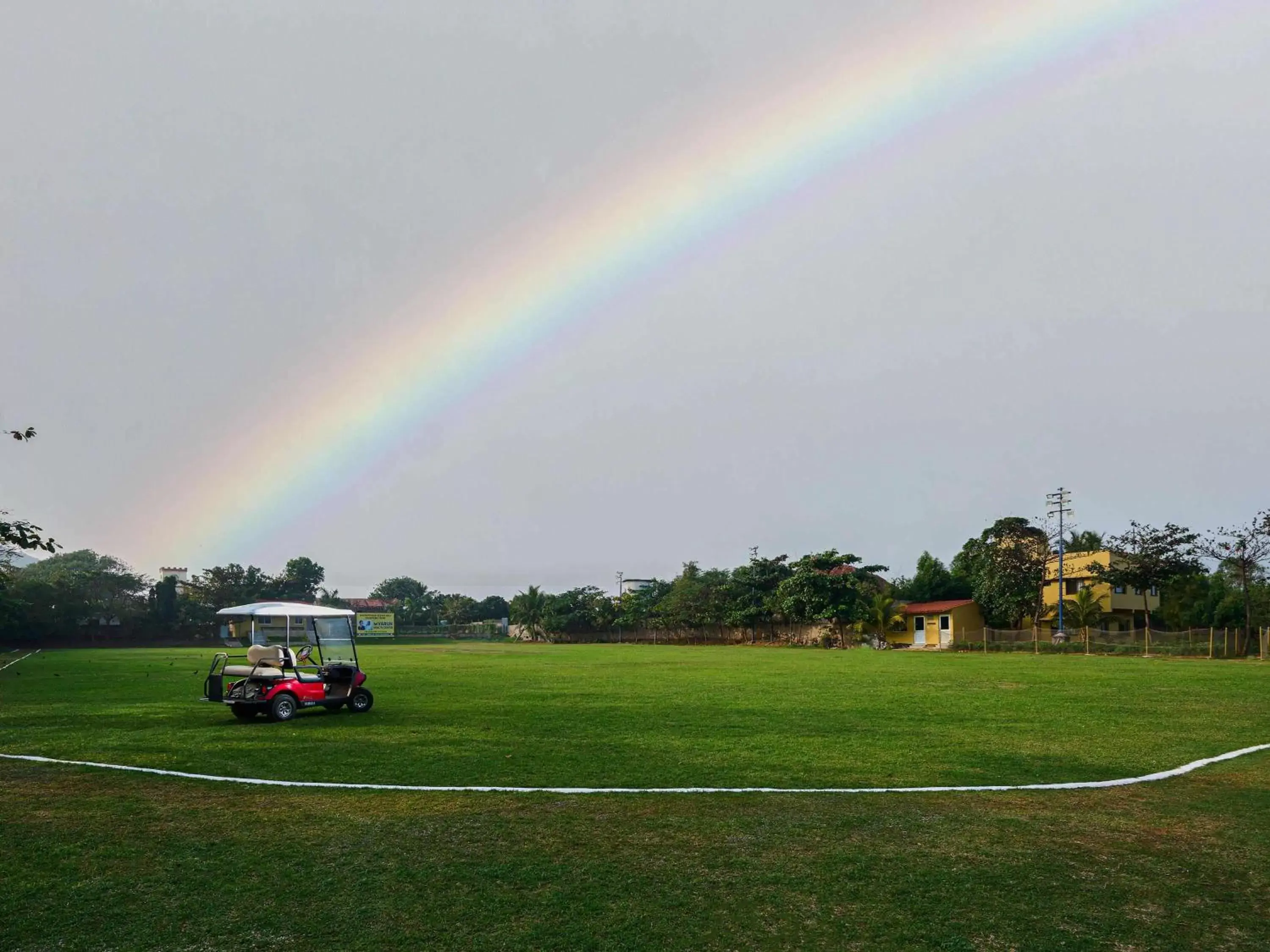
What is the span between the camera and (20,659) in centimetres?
4269

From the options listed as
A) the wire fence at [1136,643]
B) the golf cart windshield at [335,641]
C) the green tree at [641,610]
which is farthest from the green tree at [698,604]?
the golf cart windshield at [335,641]

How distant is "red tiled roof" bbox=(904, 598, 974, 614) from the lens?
61.1m

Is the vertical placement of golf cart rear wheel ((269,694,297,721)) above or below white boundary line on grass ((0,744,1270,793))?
below

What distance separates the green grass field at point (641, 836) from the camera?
5.55 meters

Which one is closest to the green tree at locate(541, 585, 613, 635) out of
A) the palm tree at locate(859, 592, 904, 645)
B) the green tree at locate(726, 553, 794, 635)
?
the green tree at locate(726, 553, 794, 635)

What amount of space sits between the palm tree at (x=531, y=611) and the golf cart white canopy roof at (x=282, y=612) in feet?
233

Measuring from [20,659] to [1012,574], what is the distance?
53713 mm

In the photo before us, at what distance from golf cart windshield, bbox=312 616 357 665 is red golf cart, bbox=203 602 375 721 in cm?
1

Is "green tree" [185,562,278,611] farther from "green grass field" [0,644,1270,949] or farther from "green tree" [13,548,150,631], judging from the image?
"green grass field" [0,644,1270,949]

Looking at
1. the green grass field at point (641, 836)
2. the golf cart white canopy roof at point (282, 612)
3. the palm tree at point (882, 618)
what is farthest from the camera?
the palm tree at point (882, 618)

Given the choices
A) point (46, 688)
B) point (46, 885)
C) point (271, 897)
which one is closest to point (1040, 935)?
point (271, 897)

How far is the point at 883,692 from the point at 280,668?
12.8m

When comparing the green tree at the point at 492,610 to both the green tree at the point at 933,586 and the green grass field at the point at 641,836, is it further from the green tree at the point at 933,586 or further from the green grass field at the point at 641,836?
the green grass field at the point at 641,836

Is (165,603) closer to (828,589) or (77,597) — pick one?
(77,597)
